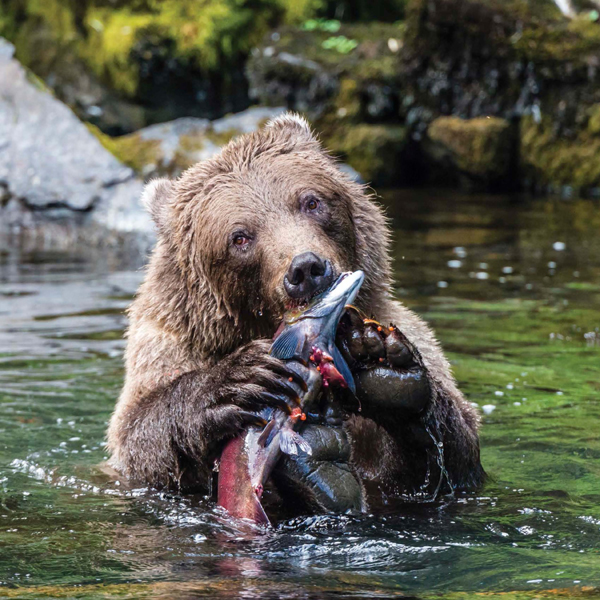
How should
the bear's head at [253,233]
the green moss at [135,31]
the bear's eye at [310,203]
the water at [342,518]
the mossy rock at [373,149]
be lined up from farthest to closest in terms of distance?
1. the green moss at [135,31]
2. the mossy rock at [373,149]
3. the bear's eye at [310,203]
4. the bear's head at [253,233]
5. the water at [342,518]

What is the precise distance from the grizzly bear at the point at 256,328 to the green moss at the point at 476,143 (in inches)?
600

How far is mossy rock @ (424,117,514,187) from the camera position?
67.3ft

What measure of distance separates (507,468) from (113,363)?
12.6 feet

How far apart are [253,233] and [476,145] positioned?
53.3ft

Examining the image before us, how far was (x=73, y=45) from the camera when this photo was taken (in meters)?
26.8

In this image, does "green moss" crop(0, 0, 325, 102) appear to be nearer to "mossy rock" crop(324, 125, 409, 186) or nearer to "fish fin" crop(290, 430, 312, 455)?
"mossy rock" crop(324, 125, 409, 186)

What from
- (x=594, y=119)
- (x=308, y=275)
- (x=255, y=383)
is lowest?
(x=255, y=383)

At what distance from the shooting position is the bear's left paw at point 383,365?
4.25 meters

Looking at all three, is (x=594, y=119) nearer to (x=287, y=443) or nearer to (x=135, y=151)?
(x=135, y=151)

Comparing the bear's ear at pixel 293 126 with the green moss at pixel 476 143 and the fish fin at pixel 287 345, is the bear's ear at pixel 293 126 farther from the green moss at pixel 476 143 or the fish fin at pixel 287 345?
the green moss at pixel 476 143

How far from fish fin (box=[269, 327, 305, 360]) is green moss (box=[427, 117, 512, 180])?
54.9 feet

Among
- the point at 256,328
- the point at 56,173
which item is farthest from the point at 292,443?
the point at 56,173

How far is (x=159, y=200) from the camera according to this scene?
5797 mm

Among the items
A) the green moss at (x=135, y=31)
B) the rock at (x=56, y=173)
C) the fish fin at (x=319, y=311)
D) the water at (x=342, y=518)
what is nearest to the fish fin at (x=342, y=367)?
the fish fin at (x=319, y=311)
